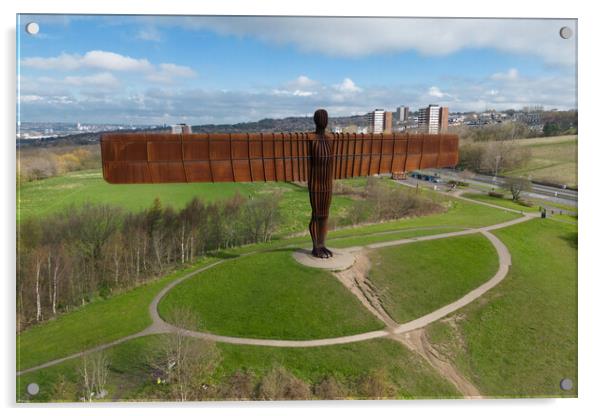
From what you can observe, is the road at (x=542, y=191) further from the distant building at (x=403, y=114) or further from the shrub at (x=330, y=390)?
the shrub at (x=330, y=390)

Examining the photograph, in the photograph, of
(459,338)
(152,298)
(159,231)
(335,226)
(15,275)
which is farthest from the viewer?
(335,226)

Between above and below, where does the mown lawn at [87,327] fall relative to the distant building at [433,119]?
below

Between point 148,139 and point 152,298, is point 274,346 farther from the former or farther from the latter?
point 148,139

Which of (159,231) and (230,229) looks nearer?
(159,231)

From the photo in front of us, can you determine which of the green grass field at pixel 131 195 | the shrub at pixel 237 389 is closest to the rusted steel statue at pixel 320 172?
the shrub at pixel 237 389

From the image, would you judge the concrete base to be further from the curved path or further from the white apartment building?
the white apartment building

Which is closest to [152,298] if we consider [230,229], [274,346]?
[274,346]
